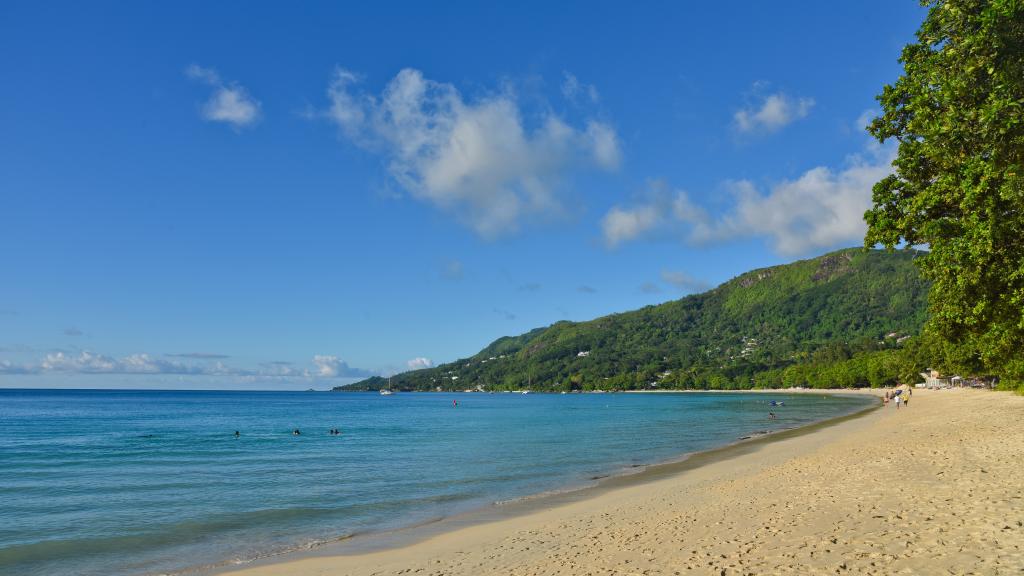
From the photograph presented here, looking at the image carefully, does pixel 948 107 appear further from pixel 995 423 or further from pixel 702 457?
pixel 995 423

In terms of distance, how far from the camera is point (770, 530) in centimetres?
1388

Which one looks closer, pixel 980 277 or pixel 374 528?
pixel 980 277

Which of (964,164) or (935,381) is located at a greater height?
(964,164)

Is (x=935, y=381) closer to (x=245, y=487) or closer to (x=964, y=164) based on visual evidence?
(x=964, y=164)

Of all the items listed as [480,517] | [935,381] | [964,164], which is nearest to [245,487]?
[480,517]

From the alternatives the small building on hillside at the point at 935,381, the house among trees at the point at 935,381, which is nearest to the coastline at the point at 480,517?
the house among trees at the point at 935,381

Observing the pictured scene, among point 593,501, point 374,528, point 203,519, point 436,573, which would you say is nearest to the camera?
point 436,573

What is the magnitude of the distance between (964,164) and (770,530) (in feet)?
35.3

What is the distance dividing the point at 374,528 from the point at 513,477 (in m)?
11.6

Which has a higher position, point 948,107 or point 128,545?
point 948,107

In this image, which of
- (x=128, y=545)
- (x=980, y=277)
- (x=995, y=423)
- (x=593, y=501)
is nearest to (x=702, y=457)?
(x=593, y=501)

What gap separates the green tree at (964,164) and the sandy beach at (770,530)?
5.32 metres

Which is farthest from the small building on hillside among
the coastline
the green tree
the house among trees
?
the green tree

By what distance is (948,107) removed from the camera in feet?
51.6
